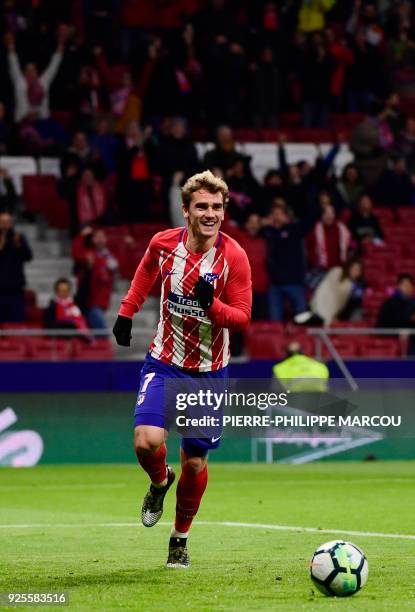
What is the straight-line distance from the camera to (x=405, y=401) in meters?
19.2

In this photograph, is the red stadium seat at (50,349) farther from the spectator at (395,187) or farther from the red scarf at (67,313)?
the spectator at (395,187)

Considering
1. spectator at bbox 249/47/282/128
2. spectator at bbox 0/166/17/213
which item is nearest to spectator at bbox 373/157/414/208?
spectator at bbox 249/47/282/128

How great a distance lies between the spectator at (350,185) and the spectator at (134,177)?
3.41 m

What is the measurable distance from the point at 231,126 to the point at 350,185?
8.91 ft

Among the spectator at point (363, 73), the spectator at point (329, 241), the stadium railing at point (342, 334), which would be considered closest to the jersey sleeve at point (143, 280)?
the stadium railing at point (342, 334)

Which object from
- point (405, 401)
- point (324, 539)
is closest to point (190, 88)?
point (405, 401)

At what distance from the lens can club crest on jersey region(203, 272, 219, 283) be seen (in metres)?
8.88

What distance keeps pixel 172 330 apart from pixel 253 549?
69.4 inches

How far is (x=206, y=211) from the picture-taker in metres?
8.83

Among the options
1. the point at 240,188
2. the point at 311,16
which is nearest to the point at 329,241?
the point at 240,188

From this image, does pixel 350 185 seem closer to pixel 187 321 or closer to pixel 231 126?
pixel 231 126

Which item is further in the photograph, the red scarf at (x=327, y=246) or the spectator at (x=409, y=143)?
the spectator at (x=409, y=143)

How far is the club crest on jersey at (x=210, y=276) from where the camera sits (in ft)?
29.1

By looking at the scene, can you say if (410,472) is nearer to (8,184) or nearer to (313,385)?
(313,385)
